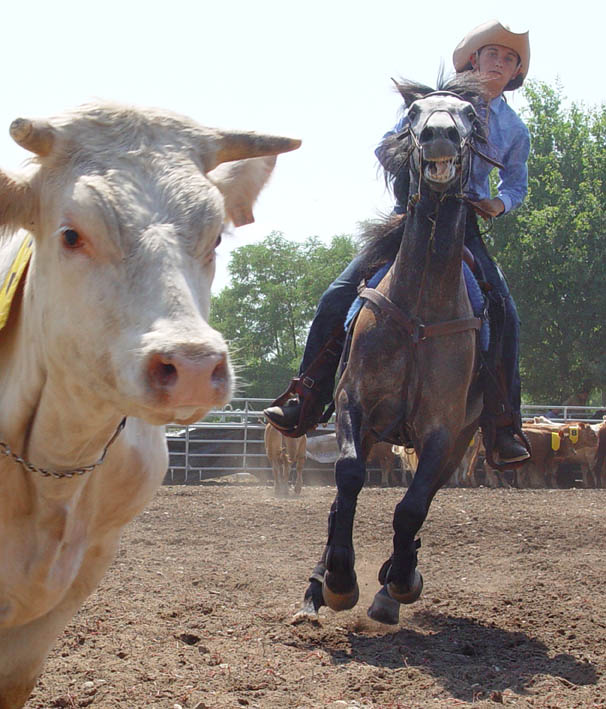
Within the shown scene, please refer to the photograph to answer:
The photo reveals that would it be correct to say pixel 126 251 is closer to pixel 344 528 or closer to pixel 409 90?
pixel 344 528

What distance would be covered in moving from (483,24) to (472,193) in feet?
5.31

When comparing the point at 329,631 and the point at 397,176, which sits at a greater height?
the point at 397,176

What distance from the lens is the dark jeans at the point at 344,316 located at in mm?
6320

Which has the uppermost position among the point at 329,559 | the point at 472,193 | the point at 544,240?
the point at 544,240

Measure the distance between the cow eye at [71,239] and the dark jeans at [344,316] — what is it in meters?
3.77

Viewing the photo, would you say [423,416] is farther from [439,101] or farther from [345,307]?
[439,101]

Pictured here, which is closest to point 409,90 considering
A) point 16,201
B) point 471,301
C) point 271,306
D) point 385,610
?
point 471,301

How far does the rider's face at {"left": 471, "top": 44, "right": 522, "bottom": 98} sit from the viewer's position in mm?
6738

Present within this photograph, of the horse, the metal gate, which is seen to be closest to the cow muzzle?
the horse

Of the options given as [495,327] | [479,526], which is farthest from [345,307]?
[479,526]

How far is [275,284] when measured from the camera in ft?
163

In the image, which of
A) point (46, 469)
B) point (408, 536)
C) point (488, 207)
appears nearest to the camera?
point (46, 469)

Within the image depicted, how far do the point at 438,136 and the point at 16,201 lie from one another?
310 centimetres

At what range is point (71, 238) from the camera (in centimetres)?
260
